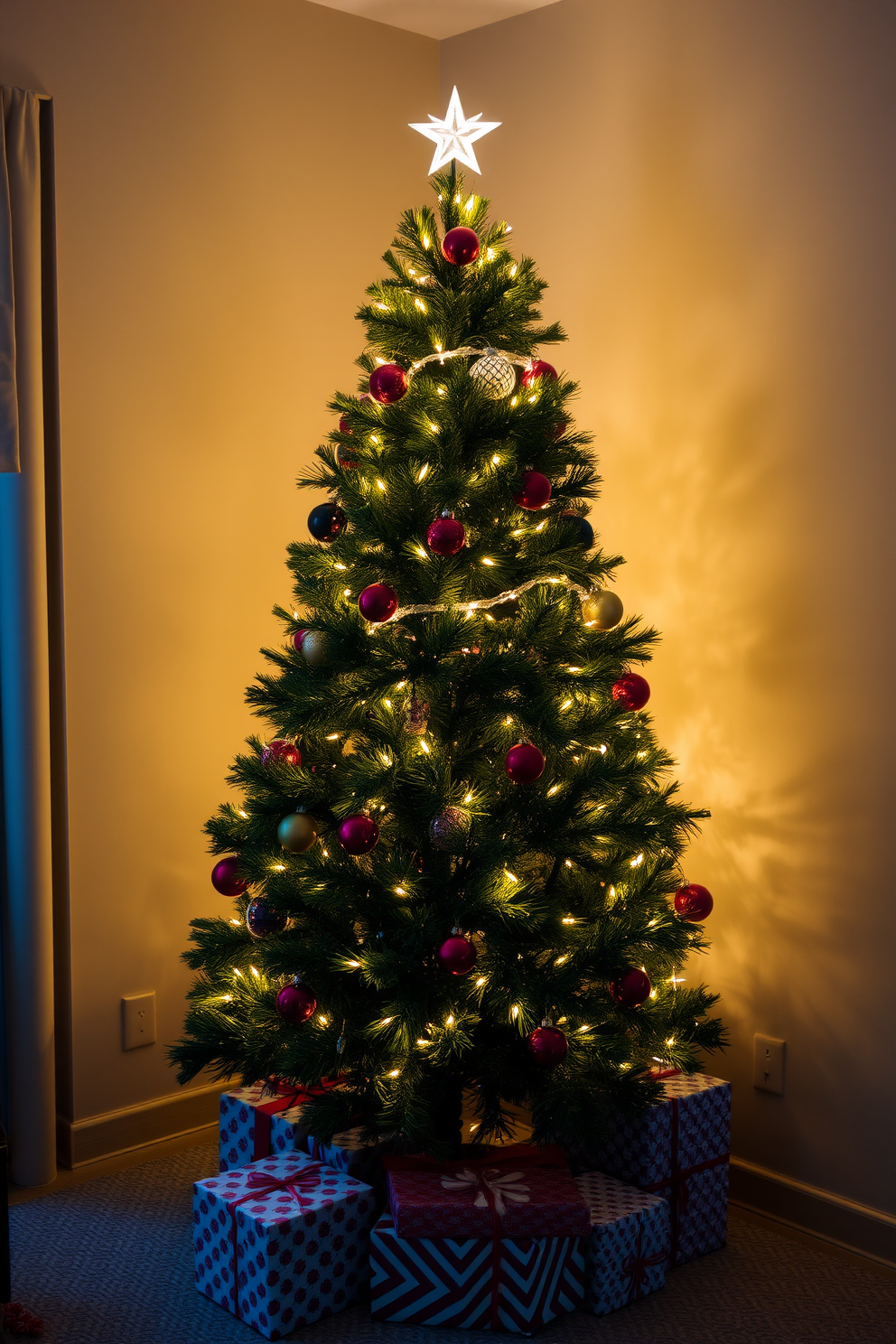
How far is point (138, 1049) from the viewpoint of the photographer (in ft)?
8.55

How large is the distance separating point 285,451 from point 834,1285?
210 centimetres

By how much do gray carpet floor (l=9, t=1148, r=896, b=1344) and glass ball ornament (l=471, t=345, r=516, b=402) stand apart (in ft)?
5.09

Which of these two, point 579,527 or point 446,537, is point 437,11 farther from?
point 446,537

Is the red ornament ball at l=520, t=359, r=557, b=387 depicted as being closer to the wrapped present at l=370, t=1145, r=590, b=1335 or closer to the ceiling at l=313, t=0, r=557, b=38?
the ceiling at l=313, t=0, r=557, b=38

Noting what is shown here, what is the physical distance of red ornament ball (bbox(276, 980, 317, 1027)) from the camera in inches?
76.6

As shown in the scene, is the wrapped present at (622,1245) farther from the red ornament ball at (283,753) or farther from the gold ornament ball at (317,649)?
the gold ornament ball at (317,649)

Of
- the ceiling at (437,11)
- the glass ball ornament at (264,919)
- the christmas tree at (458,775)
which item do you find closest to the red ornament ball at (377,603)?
the christmas tree at (458,775)

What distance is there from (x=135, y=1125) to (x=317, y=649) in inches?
50.9

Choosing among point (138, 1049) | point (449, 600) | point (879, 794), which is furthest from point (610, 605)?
point (138, 1049)

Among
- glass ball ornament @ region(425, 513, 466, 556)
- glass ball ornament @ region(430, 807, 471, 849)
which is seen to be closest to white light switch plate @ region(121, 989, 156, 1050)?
glass ball ornament @ region(430, 807, 471, 849)

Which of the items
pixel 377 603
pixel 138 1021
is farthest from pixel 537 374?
pixel 138 1021

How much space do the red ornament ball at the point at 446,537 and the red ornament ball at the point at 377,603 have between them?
11 centimetres

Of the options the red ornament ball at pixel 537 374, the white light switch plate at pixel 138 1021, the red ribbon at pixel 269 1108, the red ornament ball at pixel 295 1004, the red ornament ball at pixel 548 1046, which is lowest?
the red ribbon at pixel 269 1108

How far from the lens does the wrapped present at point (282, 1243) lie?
188cm
